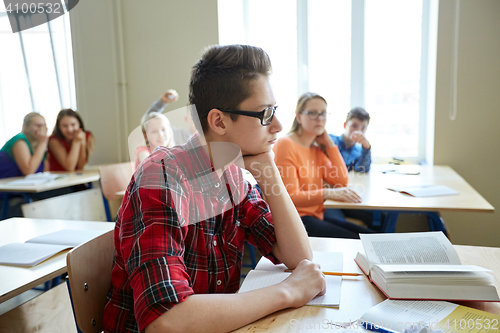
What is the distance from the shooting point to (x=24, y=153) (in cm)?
317

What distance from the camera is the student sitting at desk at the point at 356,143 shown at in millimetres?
2941

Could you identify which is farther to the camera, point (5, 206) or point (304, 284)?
point (5, 206)

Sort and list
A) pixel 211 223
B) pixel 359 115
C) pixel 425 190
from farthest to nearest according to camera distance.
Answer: pixel 359 115 → pixel 425 190 → pixel 211 223

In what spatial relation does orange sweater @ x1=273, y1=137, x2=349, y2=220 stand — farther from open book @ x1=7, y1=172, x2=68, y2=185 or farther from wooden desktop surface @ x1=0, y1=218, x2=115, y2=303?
open book @ x1=7, y1=172, x2=68, y2=185

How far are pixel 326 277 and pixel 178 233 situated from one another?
41cm

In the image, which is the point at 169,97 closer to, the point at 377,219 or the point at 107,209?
the point at 107,209

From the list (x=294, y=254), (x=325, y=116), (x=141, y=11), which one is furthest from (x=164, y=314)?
(x=141, y=11)

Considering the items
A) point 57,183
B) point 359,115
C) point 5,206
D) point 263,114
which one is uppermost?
point 263,114

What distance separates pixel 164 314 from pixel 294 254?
443 millimetres

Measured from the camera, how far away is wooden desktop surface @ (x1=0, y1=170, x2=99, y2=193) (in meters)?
2.64

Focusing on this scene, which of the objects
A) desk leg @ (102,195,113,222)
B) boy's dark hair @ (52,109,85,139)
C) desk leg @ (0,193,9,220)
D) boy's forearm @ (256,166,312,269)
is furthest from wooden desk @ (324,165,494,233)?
boy's dark hair @ (52,109,85,139)

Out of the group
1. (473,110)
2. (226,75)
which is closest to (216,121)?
(226,75)

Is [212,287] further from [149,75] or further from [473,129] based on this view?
[149,75]

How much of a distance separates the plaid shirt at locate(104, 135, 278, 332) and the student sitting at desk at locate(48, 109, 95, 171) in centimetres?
299
